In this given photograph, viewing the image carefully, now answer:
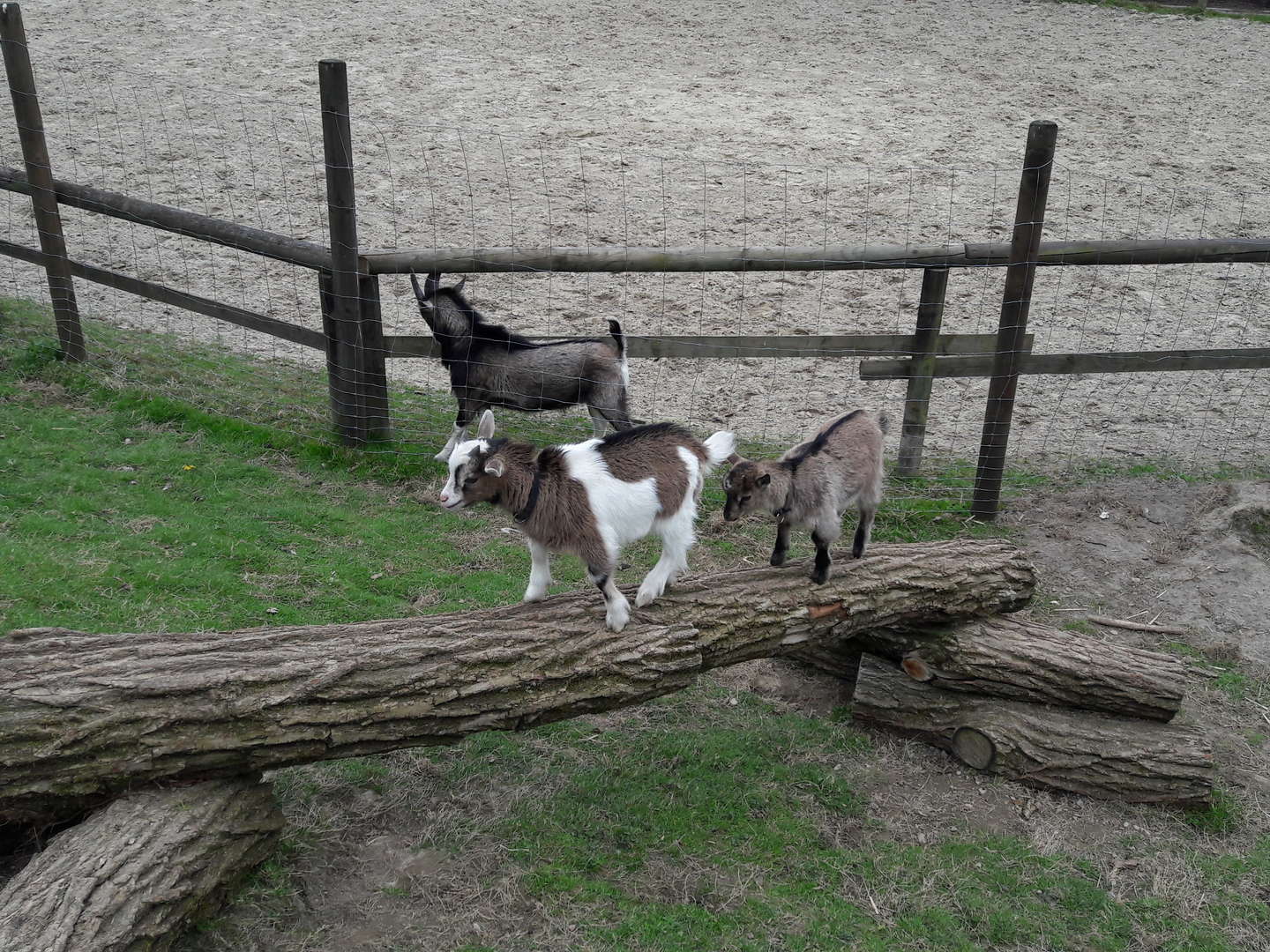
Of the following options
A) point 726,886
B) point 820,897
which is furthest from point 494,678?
point 820,897

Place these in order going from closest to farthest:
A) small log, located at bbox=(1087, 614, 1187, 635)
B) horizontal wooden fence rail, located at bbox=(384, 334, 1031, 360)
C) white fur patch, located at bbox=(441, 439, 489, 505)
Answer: white fur patch, located at bbox=(441, 439, 489, 505) < small log, located at bbox=(1087, 614, 1187, 635) < horizontal wooden fence rail, located at bbox=(384, 334, 1031, 360)

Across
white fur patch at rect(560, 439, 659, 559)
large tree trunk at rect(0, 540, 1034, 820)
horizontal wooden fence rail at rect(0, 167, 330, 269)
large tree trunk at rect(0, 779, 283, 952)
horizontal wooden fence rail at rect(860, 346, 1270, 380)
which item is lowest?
large tree trunk at rect(0, 779, 283, 952)

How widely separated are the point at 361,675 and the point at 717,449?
204cm

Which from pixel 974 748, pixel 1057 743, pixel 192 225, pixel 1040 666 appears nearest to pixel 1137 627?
pixel 1040 666

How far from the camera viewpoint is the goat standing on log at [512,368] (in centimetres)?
783

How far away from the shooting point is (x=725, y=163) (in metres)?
12.1

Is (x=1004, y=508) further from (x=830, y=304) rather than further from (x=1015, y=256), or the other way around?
(x=830, y=304)

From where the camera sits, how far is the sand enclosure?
970 centimetres

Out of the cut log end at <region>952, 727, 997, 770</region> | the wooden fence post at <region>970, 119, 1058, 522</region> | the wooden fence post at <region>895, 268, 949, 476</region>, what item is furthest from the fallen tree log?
the wooden fence post at <region>895, 268, 949, 476</region>

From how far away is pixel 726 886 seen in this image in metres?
4.49

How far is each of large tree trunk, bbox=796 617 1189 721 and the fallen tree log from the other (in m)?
0.08

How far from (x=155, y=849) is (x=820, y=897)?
2638mm

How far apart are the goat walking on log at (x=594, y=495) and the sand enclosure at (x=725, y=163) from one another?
3354mm

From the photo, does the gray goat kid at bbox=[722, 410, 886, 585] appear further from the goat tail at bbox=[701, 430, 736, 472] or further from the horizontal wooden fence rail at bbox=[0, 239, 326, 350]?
the horizontal wooden fence rail at bbox=[0, 239, 326, 350]
